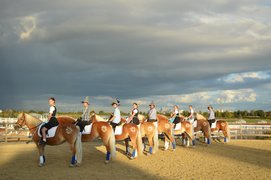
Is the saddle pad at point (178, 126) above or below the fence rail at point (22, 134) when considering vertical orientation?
above

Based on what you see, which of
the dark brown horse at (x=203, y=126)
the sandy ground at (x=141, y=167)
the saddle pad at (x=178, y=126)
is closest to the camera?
the sandy ground at (x=141, y=167)

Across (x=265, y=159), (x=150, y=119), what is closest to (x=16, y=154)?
(x=150, y=119)

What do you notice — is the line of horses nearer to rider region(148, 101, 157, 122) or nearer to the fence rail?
rider region(148, 101, 157, 122)

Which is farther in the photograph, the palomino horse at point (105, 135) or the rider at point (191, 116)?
the rider at point (191, 116)

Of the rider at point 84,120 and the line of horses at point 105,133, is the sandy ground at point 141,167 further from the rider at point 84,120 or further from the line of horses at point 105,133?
the rider at point 84,120

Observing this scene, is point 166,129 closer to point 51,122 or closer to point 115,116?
point 115,116

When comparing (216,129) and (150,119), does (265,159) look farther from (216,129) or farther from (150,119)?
(216,129)

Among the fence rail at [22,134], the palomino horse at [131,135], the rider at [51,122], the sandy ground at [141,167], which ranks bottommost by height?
the sandy ground at [141,167]

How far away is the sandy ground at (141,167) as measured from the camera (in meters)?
10.1

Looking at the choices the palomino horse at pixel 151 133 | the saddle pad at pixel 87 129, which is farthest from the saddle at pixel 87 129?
the palomino horse at pixel 151 133

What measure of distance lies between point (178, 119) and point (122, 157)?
501cm

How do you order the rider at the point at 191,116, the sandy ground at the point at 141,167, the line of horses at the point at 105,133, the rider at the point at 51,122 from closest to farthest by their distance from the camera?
the sandy ground at the point at 141,167, the rider at the point at 51,122, the line of horses at the point at 105,133, the rider at the point at 191,116

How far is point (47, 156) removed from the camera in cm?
1416

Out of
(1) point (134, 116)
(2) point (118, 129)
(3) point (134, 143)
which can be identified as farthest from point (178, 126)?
(2) point (118, 129)
